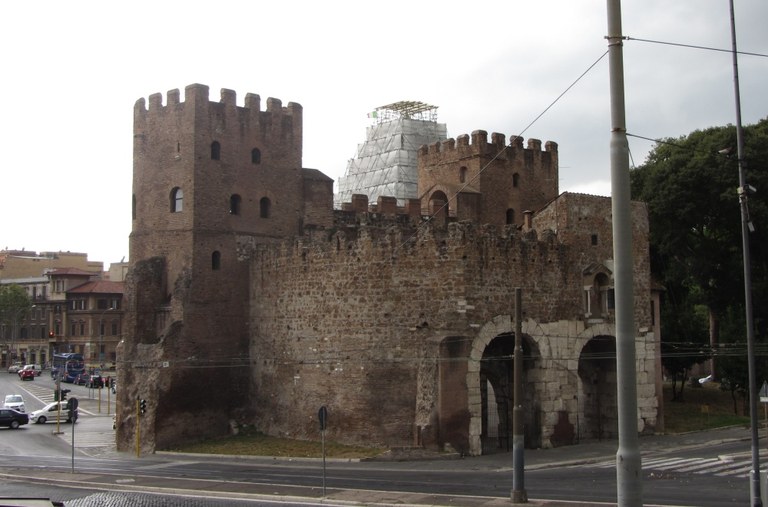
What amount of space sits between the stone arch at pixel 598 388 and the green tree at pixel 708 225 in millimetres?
11379

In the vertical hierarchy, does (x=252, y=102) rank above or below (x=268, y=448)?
above

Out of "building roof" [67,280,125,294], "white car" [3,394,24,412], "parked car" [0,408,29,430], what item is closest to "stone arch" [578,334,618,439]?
"parked car" [0,408,29,430]

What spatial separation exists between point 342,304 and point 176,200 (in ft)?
32.8

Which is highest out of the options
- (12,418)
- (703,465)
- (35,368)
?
(35,368)

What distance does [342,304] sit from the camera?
3203 centimetres

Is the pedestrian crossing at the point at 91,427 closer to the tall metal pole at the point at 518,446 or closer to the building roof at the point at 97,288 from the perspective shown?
the tall metal pole at the point at 518,446

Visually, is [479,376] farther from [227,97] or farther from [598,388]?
[227,97]

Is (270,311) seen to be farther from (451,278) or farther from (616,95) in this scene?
(616,95)

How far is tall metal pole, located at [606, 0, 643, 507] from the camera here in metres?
9.28

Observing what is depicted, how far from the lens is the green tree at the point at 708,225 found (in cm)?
4425

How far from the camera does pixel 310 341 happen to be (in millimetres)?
33062

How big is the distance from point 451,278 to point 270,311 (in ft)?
29.2

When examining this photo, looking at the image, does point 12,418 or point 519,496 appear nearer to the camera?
point 519,496

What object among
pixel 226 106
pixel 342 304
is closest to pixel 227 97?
pixel 226 106
